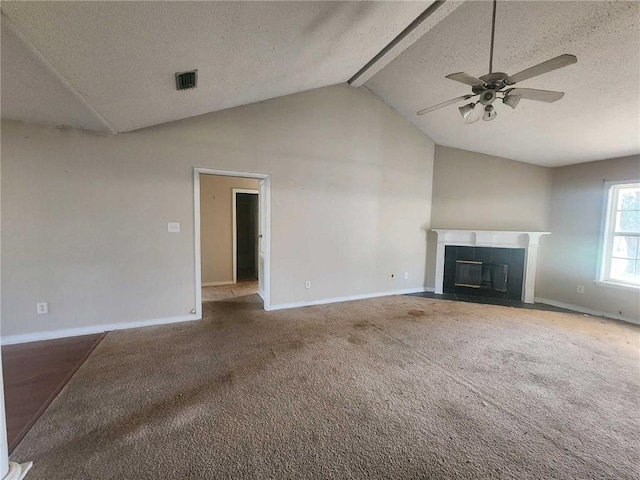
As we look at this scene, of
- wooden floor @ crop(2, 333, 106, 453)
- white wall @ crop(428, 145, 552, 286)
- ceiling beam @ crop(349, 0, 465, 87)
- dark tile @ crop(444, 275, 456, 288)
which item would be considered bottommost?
wooden floor @ crop(2, 333, 106, 453)

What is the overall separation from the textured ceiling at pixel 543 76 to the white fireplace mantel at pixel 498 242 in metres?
1.35

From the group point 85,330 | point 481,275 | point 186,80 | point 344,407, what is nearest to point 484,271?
point 481,275

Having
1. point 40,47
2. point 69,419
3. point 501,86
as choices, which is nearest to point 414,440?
point 69,419

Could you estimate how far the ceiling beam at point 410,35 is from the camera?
237 centimetres

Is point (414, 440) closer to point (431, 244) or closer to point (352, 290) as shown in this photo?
point (352, 290)

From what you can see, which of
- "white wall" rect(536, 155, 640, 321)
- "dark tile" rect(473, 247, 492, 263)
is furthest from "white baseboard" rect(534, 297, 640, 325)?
Result: "dark tile" rect(473, 247, 492, 263)

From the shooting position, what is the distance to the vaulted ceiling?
5.32 feet

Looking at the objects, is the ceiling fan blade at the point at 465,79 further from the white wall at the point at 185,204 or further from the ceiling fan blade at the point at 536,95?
the white wall at the point at 185,204

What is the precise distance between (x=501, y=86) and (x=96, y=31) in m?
2.68

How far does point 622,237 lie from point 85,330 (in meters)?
7.27

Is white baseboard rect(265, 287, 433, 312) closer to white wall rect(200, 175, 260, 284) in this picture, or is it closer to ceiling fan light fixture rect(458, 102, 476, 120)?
white wall rect(200, 175, 260, 284)

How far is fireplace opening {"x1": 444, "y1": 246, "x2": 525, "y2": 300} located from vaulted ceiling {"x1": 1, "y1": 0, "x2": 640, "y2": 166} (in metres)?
2.01

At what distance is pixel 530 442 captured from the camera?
1661 millimetres

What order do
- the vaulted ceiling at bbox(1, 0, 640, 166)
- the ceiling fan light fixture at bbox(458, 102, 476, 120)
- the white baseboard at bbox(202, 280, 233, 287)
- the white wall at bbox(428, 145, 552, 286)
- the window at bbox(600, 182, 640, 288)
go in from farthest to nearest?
the white baseboard at bbox(202, 280, 233, 287), the white wall at bbox(428, 145, 552, 286), the window at bbox(600, 182, 640, 288), the ceiling fan light fixture at bbox(458, 102, 476, 120), the vaulted ceiling at bbox(1, 0, 640, 166)
